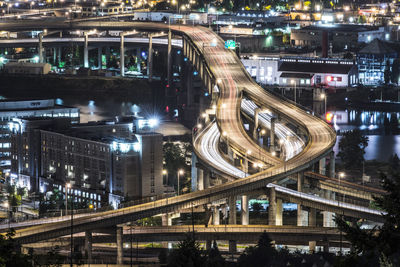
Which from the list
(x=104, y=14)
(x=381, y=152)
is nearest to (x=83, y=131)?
(x=381, y=152)

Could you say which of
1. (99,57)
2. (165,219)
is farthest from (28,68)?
(165,219)

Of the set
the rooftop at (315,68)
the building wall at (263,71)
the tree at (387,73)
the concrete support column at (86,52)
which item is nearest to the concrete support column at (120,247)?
the rooftop at (315,68)

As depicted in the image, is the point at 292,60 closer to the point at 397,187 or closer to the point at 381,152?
the point at 381,152

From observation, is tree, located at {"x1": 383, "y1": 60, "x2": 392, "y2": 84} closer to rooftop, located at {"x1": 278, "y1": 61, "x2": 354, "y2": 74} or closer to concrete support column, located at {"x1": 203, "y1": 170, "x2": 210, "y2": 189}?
rooftop, located at {"x1": 278, "y1": 61, "x2": 354, "y2": 74}

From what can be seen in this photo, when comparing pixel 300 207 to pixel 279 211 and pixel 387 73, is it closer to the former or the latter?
pixel 279 211

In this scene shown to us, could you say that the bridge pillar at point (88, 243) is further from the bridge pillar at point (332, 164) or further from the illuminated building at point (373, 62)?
the illuminated building at point (373, 62)

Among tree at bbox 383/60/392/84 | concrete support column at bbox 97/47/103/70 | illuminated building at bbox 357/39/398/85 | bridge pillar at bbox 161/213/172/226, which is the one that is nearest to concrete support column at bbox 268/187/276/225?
bridge pillar at bbox 161/213/172/226
